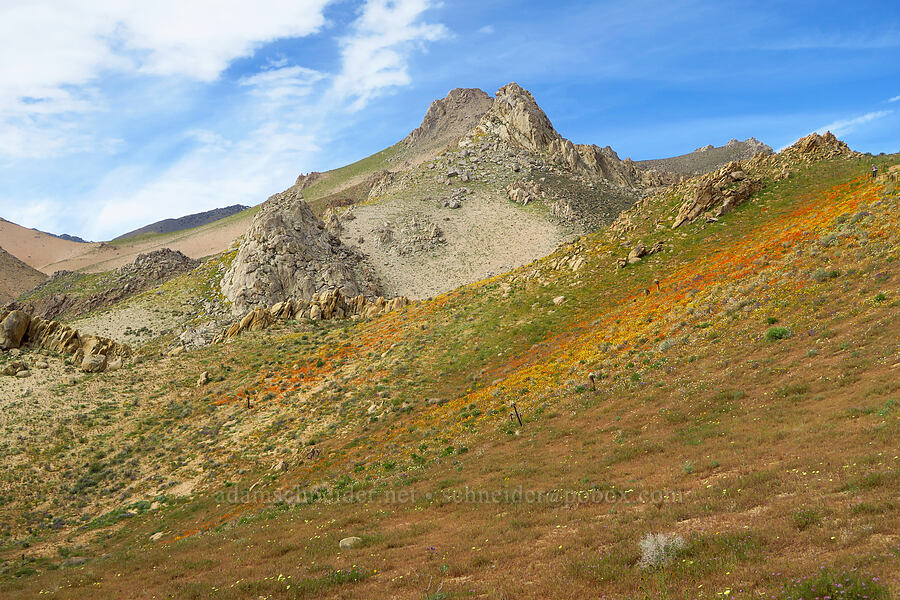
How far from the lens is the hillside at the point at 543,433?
11.5 m

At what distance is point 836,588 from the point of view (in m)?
7.02

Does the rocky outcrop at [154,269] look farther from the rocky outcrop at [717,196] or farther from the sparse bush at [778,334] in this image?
the sparse bush at [778,334]

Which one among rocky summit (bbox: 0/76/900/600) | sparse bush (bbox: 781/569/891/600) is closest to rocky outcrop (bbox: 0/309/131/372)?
rocky summit (bbox: 0/76/900/600)

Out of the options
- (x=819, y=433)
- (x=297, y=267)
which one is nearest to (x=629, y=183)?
A: (x=297, y=267)

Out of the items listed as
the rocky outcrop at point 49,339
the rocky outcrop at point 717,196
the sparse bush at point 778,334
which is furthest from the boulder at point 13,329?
the rocky outcrop at point 717,196

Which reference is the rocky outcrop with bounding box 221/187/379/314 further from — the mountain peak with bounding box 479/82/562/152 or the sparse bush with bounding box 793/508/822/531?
the sparse bush with bounding box 793/508/822/531

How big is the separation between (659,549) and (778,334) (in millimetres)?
20120

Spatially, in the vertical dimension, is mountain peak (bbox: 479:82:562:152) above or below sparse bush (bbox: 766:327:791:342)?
above

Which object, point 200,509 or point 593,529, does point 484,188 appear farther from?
point 593,529

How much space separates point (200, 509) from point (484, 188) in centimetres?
10323

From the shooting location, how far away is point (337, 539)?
17531 mm

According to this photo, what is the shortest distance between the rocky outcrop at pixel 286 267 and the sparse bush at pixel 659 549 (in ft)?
241

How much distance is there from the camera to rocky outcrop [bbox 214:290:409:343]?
63.0 metres

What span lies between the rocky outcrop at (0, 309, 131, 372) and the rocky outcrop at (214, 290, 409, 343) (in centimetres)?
1342
